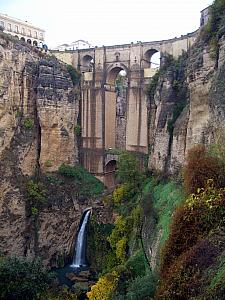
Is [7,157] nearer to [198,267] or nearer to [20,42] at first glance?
[20,42]

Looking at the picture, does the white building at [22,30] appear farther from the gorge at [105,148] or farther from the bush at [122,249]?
the bush at [122,249]

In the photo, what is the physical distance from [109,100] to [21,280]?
17157mm

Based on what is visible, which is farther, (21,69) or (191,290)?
(21,69)

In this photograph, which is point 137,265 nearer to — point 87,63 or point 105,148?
point 105,148

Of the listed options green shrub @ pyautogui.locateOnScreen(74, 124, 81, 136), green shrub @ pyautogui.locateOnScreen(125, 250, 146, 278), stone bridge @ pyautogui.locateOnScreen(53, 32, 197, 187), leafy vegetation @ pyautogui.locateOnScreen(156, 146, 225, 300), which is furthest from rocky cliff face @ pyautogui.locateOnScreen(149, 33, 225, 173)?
green shrub @ pyautogui.locateOnScreen(74, 124, 81, 136)

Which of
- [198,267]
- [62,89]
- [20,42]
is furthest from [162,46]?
[198,267]

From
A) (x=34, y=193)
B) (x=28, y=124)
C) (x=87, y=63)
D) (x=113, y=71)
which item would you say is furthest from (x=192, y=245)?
(x=87, y=63)

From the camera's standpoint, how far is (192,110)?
57.2 ft

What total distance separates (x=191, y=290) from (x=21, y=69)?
815 inches

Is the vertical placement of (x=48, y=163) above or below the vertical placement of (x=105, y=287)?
above

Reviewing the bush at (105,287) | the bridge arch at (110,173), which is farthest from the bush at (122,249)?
the bridge arch at (110,173)

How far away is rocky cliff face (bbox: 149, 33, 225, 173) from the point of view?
1457 cm

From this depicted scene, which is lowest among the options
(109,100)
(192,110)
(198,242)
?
(198,242)

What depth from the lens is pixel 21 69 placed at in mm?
25875
